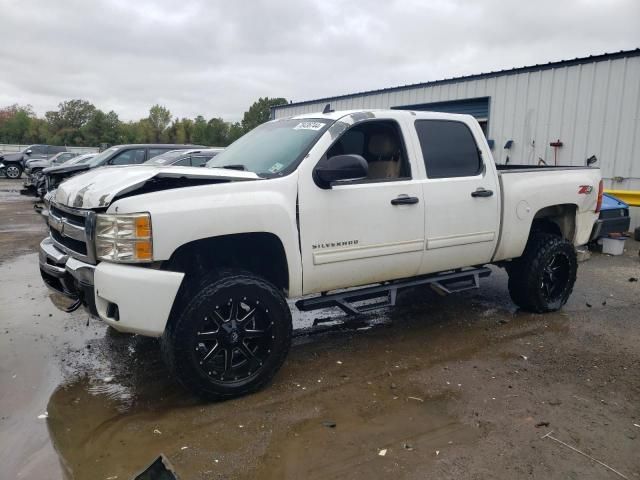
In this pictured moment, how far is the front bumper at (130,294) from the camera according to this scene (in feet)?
10.6

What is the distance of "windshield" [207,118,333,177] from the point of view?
401 centimetres

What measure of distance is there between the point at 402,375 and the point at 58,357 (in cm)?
283

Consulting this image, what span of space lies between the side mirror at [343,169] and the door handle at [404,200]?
585mm

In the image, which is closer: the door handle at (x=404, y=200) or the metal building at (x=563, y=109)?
the door handle at (x=404, y=200)

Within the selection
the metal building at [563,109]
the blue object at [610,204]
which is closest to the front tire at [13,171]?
the metal building at [563,109]

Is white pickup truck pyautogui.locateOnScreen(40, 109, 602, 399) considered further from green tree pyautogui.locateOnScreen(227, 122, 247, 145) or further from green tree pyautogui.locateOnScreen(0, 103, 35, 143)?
green tree pyautogui.locateOnScreen(0, 103, 35, 143)

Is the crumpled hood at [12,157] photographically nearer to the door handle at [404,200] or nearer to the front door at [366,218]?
the front door at [366,218]

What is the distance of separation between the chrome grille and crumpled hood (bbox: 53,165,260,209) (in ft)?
0.24

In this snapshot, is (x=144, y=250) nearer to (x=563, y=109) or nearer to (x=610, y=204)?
(x=610, y=204)

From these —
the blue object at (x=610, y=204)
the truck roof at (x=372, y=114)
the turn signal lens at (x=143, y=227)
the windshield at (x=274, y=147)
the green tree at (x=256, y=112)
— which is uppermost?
the green tree at (x=256, y=112)

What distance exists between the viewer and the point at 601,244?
919cm

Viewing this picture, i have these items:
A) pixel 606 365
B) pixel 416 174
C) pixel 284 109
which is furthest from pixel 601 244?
pixel 284 109

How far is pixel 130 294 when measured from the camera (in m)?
3.22

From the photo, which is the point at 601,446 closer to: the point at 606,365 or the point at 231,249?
the point at 606,365
